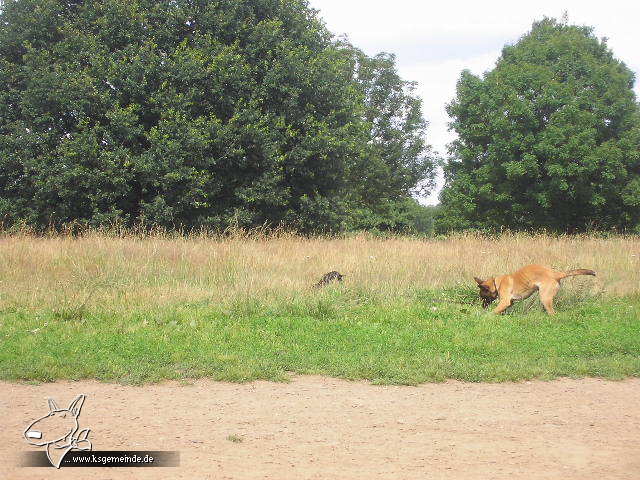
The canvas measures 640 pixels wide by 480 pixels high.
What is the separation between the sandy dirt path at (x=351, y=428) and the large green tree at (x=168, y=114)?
618 inches

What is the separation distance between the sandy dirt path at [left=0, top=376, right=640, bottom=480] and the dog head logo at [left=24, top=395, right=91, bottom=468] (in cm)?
9

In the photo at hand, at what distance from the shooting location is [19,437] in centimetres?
481

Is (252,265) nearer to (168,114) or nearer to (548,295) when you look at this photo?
(548,295)

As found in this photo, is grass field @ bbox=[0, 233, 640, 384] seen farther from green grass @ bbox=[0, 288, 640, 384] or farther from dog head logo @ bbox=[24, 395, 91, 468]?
dog head logo @ bbox=[24, 395, 91, 468]

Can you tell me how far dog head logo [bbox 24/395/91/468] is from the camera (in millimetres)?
4570

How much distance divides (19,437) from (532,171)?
30.7m

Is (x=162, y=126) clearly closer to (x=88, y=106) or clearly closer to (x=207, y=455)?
(x=88, y=106)

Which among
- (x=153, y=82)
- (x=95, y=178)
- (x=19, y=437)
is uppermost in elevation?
(x=153, y=82)

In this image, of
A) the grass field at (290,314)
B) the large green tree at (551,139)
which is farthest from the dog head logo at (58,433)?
the large green tree at (551,139)

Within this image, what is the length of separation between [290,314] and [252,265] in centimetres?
393

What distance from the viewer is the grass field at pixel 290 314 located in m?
6.89

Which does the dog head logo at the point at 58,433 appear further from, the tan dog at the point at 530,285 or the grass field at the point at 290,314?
the tan dog at the point at 530,285

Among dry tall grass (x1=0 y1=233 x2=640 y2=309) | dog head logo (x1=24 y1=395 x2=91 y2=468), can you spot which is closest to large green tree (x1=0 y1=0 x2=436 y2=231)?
dry tall grass (x1=0 y1=233 x2=640 y2=309)

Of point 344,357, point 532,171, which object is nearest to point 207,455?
point 344,357
